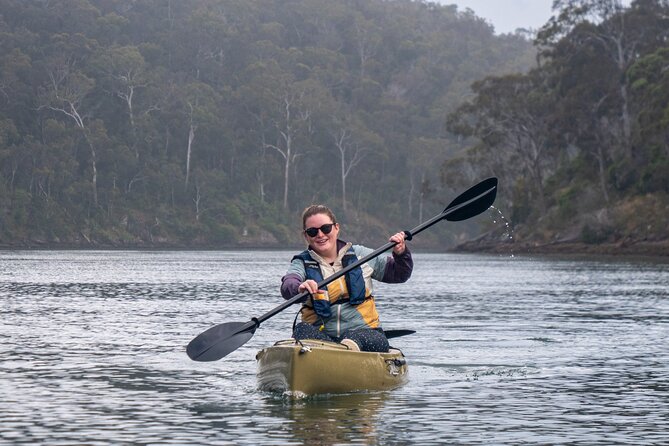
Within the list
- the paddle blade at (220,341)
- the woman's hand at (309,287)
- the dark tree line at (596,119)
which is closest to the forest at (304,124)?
the dark tree line at (596,119)

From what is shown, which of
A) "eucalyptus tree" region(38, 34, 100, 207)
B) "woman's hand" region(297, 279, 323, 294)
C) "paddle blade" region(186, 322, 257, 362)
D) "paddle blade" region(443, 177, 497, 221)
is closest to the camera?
"woman's hand" region(297, 279, 323, 294)

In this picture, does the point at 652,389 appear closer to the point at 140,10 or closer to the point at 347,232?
the point at 347,232

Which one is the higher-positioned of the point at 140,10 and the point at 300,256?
the point at 140,10

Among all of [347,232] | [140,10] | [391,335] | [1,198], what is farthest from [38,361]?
[140,10]

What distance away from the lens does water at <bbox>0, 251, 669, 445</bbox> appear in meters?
11.2

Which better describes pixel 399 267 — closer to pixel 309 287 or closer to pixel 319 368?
pixel 309 287

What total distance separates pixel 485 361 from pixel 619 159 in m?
62.7

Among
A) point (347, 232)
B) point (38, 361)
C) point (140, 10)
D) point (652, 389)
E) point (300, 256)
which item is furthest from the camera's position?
point (140, 10)

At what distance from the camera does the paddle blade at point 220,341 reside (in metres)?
13.8

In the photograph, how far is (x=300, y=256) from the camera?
A: 42.9ft

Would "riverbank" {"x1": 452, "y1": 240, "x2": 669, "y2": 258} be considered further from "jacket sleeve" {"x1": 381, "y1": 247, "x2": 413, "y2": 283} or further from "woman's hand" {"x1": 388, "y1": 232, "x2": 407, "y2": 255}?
"woman's hand" {"x1": 388, "y1": 232, "x2": 407, "y2": 255}

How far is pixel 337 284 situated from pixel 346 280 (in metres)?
0.10

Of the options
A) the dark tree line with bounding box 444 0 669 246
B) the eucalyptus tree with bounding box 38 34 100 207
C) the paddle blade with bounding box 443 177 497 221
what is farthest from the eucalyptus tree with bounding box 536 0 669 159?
the paddle blade with bounding box 443 177 497 221

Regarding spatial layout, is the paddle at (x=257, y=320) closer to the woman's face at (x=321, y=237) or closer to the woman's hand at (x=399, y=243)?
the woman's hand at (x=399, y=243)
